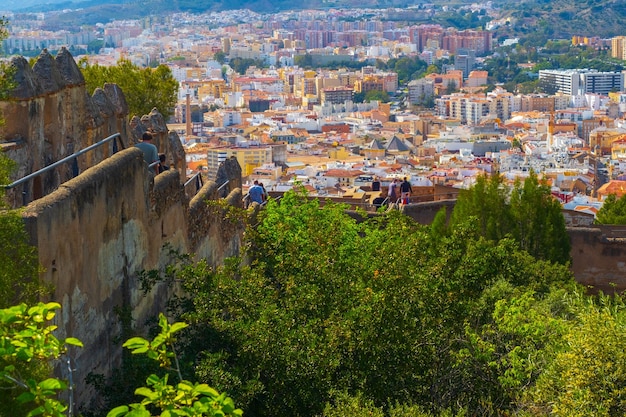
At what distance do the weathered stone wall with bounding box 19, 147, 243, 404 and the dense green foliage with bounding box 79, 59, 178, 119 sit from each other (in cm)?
771

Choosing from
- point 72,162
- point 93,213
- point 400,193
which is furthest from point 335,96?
point 93,213

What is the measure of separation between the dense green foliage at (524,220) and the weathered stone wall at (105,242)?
20.4ft

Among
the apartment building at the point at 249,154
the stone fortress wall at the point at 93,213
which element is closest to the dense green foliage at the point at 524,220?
the stone fortress wall at the point at 93,213

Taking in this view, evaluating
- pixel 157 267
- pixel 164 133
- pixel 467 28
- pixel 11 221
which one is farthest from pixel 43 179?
pixel 467 28

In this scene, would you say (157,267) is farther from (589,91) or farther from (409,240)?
(589,91)

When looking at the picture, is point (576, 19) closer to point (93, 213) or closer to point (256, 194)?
point (256, 194)

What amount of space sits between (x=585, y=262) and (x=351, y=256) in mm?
7775

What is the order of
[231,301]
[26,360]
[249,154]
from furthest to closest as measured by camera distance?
[249,154] < [231,301] < [26,360]

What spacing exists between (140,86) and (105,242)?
1036 centimetres

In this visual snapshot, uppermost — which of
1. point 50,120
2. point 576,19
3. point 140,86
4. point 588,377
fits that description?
point 576,19

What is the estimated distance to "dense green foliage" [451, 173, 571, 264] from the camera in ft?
45.2

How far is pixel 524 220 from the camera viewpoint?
13.9 metres

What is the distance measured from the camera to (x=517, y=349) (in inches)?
256

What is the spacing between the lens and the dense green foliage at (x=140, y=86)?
1553cm
